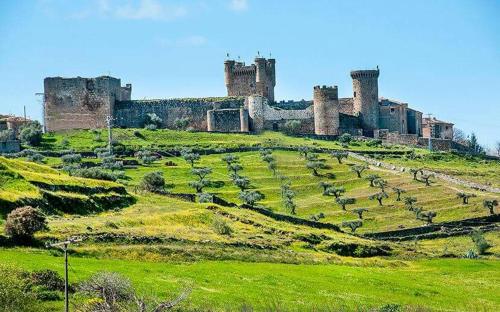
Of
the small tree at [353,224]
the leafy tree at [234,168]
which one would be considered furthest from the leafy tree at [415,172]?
the small tree at [353,224]

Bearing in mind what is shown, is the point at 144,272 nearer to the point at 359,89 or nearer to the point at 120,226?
the point at 120,226

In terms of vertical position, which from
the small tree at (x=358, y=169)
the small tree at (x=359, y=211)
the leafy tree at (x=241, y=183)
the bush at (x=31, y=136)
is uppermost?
the bush at (x=31, y=136)

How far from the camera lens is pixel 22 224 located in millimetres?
44375

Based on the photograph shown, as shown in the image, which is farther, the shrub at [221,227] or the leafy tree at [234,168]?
the leafy tree at [234,168]

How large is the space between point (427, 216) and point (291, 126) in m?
38.8

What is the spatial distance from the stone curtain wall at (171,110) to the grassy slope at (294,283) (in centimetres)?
6173

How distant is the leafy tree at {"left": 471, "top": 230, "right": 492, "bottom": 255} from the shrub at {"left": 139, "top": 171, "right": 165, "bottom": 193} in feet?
74.0

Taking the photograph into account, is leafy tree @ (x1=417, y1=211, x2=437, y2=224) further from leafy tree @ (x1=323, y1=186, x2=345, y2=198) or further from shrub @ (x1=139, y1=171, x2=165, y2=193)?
shrub @ (x1=139, y1=171, x2=165, y2=193)

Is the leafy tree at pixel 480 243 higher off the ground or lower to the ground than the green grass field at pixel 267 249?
lower

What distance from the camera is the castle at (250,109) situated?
112 m

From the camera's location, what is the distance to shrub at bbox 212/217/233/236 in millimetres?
56609

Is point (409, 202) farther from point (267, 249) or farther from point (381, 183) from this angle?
point (267, 249)

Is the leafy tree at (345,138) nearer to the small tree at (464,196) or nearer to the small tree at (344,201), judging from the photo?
the small tree at (344,201)

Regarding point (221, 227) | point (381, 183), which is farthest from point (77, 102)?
point (221, 227)
